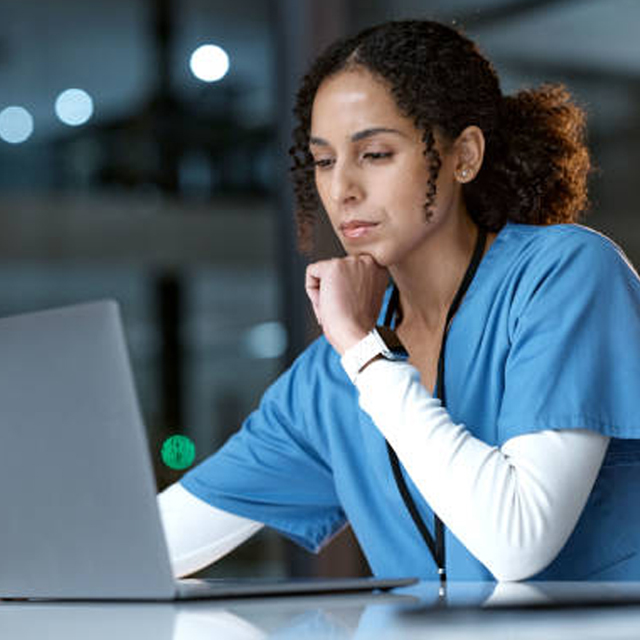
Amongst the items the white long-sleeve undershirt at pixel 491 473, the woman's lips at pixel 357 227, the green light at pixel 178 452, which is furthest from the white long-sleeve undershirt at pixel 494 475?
the green light at pixel 178 452

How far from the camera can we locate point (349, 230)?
1.54 metres

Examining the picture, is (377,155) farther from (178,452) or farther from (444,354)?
(178,452)

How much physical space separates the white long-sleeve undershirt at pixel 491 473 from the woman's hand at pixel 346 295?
→ 77mm

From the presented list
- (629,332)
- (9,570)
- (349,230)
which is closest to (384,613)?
(9,570)

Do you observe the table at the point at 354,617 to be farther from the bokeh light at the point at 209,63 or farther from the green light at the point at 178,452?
the bokeh light at the point at 209,63

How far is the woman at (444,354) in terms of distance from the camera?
1.28 m

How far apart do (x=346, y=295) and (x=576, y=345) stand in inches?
10.4

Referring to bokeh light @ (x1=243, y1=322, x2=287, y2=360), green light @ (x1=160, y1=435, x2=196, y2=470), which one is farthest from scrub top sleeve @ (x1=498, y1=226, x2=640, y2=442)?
bokeh light @ (x1=243, y1=322, x2=287, y2=360)

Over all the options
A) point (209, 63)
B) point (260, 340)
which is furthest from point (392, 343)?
point (209, 63)

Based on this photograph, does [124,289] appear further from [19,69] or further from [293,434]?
[293,434]

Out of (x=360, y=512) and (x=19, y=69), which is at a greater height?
(x=19, y=69)

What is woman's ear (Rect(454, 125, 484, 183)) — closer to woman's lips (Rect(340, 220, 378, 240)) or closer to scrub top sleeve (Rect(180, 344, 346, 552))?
woman's lips (Rect(340, 220, 378, 240))

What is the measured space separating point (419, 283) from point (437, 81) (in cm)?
25

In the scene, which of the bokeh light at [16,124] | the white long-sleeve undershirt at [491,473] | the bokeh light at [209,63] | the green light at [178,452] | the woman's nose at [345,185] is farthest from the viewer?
the bokeh light at [209,63]
